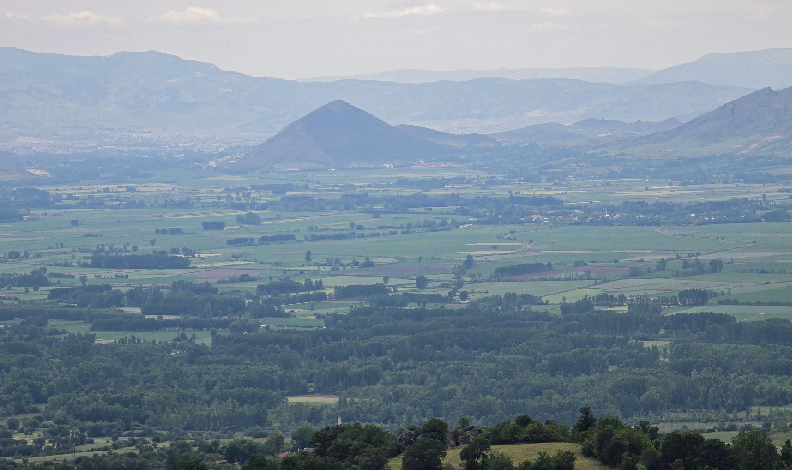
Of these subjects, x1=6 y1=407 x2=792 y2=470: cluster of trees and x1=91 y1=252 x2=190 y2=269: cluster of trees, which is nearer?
x1=6 y1=407 x2=792 y2=470: cluster of trees

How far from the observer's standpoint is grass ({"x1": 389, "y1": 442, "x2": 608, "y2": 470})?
45.6 m

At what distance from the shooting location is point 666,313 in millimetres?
93062

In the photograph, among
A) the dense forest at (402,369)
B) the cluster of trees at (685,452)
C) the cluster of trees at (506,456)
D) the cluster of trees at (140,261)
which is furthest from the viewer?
the cluster of trees at (140,261)

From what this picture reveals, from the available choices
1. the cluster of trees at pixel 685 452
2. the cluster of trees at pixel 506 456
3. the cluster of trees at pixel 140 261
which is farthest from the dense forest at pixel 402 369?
the cluster of trees at pixel 140 261

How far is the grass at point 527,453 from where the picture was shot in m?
45.6

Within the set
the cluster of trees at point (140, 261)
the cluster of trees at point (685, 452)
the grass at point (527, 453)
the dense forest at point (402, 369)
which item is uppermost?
the cluster of trees at point (685, 452)

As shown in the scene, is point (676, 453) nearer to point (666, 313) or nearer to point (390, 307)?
point (666, 313)

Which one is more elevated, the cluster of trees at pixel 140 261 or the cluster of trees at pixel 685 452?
the cluster of trees at pixel 685 452

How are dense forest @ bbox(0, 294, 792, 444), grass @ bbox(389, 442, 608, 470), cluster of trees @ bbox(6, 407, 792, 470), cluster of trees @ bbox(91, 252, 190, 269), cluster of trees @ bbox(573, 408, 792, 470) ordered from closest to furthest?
cluster of trees @ bbox(573, 408, 792, 470), cluster of trees @ bbox(6, 407, 792, 470), grass @ bbox(389, 442, 608, 470), dense forest @ bbox(0, 294, 792, 444), cluster of trees @ bbox(91, 252, 190, 269)

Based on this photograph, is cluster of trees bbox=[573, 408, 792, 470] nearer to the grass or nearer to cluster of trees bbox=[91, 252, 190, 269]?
the grass

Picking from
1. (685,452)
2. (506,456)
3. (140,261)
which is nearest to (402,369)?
(506,456)

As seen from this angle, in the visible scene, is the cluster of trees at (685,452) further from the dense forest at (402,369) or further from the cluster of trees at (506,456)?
the dense forest at (402,369)

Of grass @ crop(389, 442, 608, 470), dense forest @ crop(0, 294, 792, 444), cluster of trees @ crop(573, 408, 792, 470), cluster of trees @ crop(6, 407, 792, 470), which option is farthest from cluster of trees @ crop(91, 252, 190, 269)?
cluster of trees @ crop(573, 408, 792, 470)

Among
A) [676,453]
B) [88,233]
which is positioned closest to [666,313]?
[676,453]
